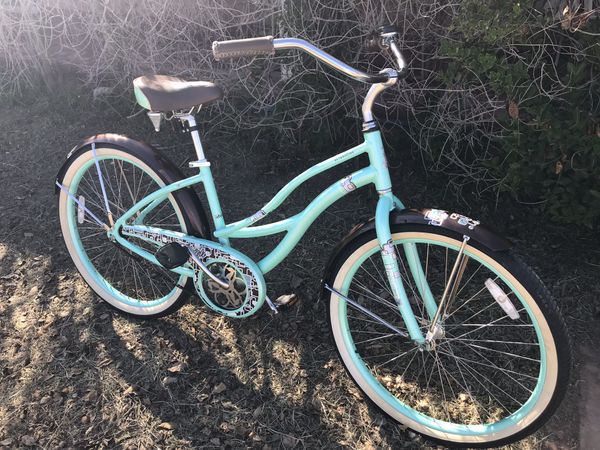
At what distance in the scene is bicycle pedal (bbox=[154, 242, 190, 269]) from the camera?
2227mm

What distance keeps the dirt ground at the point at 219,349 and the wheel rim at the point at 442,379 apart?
137 millimetres

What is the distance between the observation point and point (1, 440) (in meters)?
2.08

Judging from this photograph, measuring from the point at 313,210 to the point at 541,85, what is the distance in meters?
1.44

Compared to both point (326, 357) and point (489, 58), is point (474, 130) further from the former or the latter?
point (326, 357)

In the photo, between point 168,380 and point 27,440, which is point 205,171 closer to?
point 168,380

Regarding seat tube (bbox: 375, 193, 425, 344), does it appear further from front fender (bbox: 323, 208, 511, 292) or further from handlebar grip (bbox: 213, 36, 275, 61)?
handlebar grip (bbox: 213, 36, 275, 61)

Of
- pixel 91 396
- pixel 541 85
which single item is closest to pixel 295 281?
pixel 91 396

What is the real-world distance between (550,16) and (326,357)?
82.2 inches

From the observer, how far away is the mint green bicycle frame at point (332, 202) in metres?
1.77

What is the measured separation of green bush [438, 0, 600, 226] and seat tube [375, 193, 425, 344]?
3.81 feet

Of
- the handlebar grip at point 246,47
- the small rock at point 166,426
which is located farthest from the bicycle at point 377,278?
the small rock at point 166,426

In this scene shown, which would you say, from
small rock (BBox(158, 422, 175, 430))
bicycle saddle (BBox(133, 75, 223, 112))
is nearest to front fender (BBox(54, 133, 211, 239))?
bicycle saddle (BBox(133, 75, 223, 112))

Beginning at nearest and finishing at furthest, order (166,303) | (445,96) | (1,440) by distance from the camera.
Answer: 1. (1,440)
2. (166,303)
3. (445,96)

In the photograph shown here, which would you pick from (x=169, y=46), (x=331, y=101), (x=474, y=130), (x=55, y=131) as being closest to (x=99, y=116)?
(x=55, y=131)
